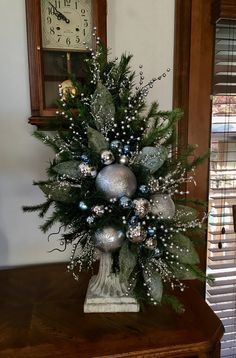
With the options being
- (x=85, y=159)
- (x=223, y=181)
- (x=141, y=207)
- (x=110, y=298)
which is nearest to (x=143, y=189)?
(x=141, y=207)

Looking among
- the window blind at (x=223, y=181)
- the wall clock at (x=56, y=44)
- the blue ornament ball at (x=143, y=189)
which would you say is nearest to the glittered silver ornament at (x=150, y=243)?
the blue ornament ball at (x=143, y=189)

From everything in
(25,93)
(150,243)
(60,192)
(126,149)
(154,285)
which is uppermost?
(25,93)

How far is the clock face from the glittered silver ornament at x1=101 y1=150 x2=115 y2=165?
489 mm

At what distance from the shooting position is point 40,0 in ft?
3.23

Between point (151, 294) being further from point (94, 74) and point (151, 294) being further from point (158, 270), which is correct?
point (94, 74)

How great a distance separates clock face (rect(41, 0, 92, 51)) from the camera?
1.00m

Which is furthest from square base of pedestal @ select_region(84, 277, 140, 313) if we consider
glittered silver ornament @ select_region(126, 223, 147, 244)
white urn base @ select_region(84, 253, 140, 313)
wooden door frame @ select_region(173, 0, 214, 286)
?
wooden door frame @ select_region(173, 0, 214, 286)

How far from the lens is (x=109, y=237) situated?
2.39 feet

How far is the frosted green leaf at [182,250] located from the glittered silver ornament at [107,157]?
0.24 m

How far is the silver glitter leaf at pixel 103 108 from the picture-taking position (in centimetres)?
74

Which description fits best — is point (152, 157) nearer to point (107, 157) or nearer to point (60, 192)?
point (107, 157)

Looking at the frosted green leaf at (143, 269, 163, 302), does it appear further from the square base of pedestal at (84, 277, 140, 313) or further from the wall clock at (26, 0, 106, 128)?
the wall clock at (26, 0, 106, 128)

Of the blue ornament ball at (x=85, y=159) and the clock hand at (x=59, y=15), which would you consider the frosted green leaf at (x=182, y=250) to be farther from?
the clock hand at (x=59, y=15)

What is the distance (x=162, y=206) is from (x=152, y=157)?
0.38 ft
